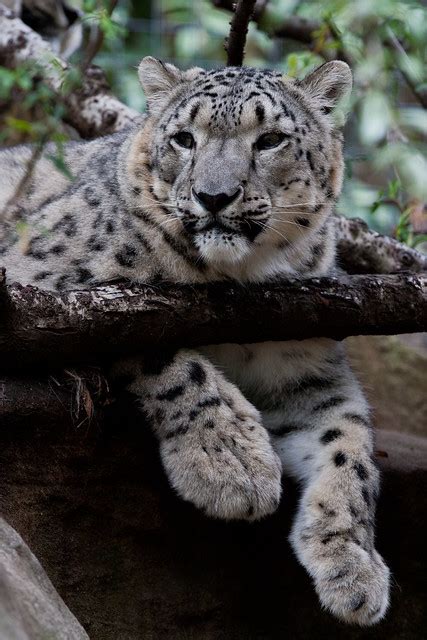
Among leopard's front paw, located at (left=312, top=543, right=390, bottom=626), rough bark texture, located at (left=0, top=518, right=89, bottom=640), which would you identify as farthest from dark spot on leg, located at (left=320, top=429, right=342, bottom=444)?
rough bark texture, located at (left=0, top=518, right=89, bottom=640)

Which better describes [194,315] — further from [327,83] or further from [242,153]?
[327,83]

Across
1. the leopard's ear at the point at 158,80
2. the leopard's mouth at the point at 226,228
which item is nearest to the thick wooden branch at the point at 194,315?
the leopard's mouth at the point at 226,228

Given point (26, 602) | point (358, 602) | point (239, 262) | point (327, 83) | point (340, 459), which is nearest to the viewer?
point (26, 602)

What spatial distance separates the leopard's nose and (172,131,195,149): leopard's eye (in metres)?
0.33

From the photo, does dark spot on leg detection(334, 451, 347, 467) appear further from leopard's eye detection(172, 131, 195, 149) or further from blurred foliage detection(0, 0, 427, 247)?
blurred foliage detection(0, 0, 427, 247)

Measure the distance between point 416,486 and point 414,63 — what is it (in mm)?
2526

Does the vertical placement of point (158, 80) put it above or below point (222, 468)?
above

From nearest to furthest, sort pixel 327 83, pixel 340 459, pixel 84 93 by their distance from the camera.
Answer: pixel 340 459
pixel 327 83
pixel 84 93

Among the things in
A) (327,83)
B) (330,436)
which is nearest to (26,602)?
(330,436)

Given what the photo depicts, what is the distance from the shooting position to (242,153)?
9.43ft

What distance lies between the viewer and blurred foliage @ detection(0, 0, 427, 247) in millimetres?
4566

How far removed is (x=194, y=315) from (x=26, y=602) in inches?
43.0

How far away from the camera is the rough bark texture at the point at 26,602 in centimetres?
177

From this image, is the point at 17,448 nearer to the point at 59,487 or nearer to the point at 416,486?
the point at 59,487
